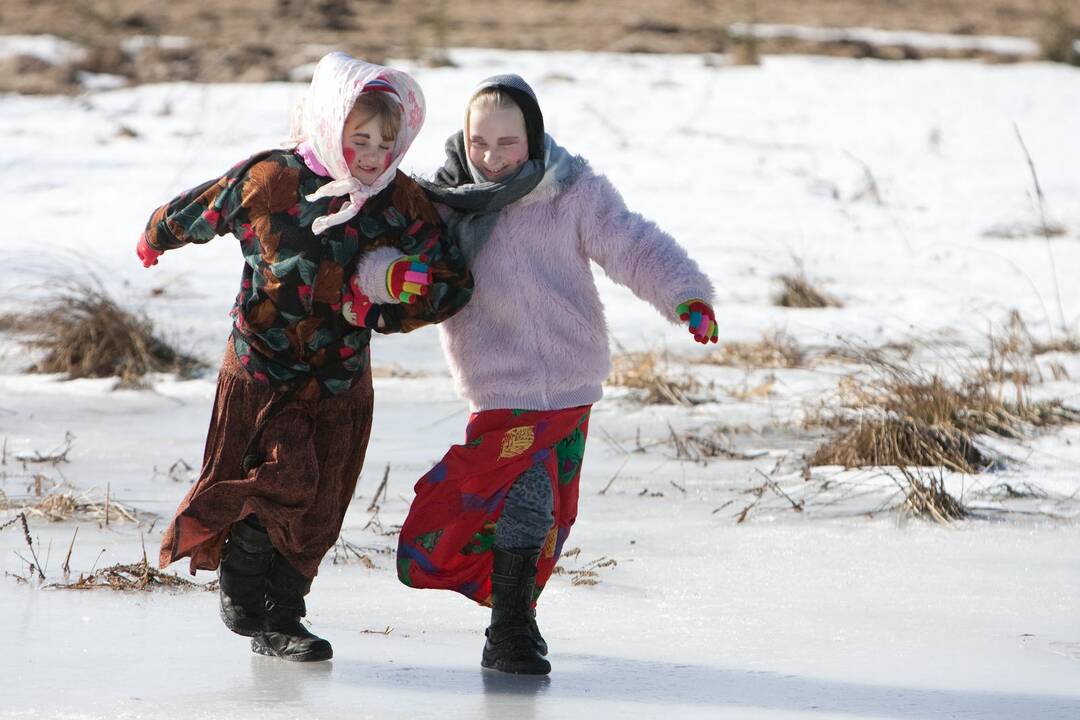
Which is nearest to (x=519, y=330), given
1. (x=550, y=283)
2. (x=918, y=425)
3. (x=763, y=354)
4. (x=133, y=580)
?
(x=550, y=283)

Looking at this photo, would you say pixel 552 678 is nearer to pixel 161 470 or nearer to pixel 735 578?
pixel 735 578

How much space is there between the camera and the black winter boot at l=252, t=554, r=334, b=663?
2902 mm

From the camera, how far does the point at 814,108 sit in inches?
484

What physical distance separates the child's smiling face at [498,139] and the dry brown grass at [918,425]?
69.7 inches

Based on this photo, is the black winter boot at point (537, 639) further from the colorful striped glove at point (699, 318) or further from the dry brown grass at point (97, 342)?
the dry brown grass at point (97, 342)

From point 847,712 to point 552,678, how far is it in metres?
0.59

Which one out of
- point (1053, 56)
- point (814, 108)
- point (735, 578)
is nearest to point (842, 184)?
point (814, 108)

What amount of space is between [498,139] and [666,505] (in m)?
1.65

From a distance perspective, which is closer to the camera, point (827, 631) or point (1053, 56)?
point (827, 631)

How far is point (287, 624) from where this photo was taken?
2.96 meters

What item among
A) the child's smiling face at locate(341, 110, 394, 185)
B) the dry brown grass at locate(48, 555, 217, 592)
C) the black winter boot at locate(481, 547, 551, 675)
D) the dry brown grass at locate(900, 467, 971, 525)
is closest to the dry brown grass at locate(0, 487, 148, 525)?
the dry brown grass at locate(48, 555, 217, 592)

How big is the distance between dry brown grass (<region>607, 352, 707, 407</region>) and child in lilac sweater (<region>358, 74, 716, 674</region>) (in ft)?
7.84

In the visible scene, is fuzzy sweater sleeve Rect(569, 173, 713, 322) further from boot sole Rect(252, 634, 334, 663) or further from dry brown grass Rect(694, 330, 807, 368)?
dry brown grass Rect(694, 330, 807, 368)

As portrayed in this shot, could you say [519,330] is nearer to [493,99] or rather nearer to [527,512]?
[527,512]
